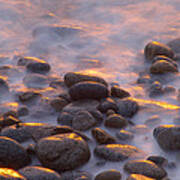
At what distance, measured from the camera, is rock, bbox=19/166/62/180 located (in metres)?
1.90

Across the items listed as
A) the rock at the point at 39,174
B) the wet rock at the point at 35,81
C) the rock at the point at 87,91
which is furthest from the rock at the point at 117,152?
the wet rock at the point at 35,81

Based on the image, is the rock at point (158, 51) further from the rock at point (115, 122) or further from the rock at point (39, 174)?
the rock at point (39, 174)

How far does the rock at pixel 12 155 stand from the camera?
2.09 m

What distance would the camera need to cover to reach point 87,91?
9.71 ft

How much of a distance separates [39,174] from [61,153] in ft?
0.77

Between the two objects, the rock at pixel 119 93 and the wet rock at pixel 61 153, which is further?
the rock at pixel 119 93

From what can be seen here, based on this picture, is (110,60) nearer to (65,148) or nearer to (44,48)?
(44,48)

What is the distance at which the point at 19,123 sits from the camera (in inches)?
100

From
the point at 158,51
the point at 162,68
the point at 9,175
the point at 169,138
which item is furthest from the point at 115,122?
the point at 158,51

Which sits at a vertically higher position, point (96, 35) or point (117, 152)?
point (96, 35)

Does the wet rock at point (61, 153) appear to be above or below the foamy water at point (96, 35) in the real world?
below

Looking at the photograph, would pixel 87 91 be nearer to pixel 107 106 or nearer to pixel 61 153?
pixel 107 106

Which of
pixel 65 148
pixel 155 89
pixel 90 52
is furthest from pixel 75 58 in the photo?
pixel 65 148

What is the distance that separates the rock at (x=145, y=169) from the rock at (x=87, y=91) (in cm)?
103
